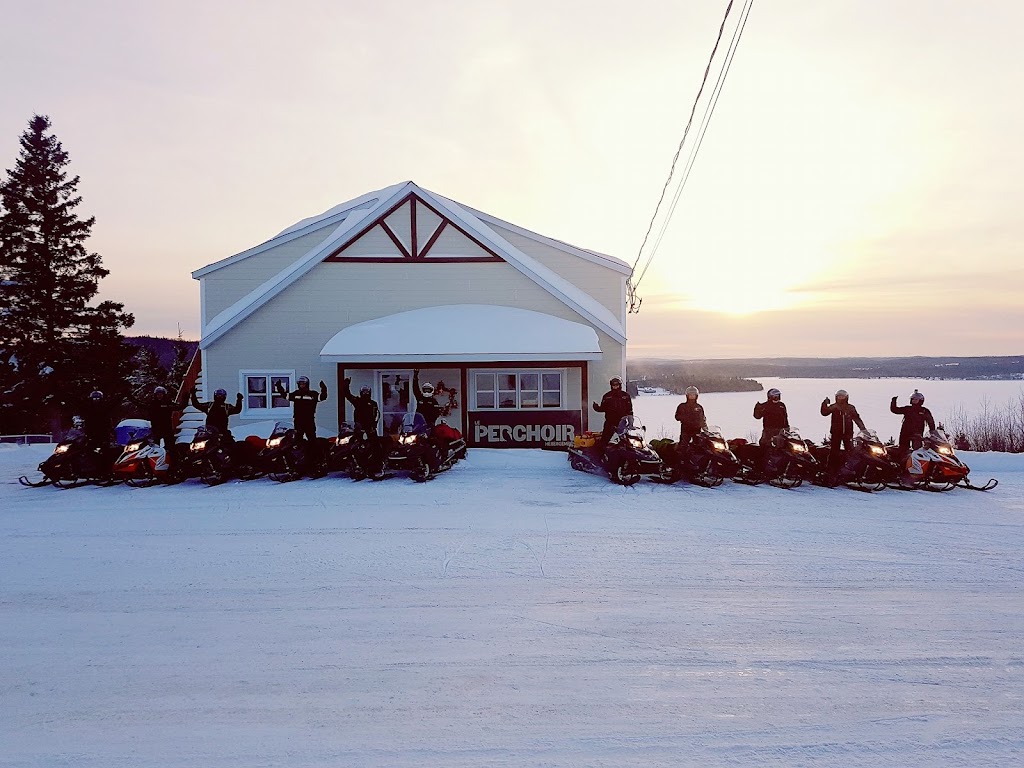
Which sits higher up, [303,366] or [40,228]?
[40,228]

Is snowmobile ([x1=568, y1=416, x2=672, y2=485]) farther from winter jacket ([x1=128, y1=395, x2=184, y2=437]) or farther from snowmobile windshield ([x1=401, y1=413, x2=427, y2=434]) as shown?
winter jacket ([x1=128, y1=395, x2=184, y2=437])

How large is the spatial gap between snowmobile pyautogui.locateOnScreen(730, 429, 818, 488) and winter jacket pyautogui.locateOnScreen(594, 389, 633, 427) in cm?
214

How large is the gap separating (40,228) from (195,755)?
33219 mm

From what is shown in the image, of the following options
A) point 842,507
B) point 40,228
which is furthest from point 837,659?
point 40,228

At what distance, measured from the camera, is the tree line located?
96.2 ft

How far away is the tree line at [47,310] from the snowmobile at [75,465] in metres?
18.7

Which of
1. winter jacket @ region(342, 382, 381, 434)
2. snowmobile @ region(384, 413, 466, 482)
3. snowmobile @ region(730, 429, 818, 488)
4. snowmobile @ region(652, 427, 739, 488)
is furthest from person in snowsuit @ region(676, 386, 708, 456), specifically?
winter jacket @ region(342, 382, 381, 434)

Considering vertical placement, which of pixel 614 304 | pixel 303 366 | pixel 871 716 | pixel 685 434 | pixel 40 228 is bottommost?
pixel 871 716

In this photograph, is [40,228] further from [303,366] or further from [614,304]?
[614,304]

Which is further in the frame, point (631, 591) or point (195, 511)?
point (195, 511)

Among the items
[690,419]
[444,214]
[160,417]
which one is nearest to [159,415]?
[160,417]

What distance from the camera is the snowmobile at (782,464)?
1153 centimetres

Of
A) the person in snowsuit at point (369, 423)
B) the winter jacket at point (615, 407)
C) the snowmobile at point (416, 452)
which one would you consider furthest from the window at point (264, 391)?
the winter jacket at point (615, 407)

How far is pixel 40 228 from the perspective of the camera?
99.3 feet
